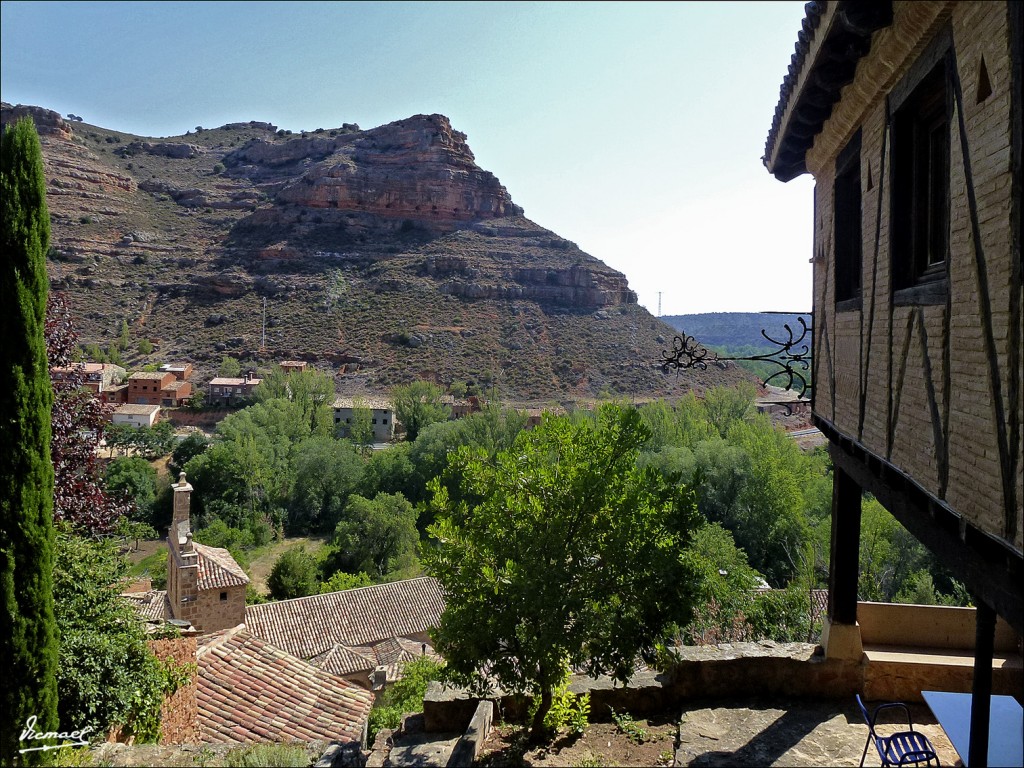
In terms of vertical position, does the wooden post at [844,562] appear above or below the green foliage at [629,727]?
above

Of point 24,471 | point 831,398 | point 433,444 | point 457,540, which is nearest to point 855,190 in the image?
point 831,398

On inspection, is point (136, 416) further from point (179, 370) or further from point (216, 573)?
point (216, 573)

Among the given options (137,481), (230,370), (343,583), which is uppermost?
(230,370)

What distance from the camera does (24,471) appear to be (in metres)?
5.45

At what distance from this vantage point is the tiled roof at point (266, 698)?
855cm

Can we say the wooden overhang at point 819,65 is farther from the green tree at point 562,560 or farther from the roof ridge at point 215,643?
the roof ridge at point 215,643

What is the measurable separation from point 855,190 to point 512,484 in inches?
147

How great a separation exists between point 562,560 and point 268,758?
9.25 feet

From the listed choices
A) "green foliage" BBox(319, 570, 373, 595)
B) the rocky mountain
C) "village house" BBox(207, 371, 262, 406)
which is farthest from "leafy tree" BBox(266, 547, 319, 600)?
the rocky mountain

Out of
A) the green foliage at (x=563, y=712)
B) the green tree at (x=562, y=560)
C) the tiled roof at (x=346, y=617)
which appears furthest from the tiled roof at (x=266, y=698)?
the tiled roof at (x=346, y=617)

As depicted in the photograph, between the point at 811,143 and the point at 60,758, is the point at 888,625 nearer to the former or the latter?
the point at 811,143

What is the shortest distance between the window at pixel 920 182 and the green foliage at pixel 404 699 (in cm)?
913

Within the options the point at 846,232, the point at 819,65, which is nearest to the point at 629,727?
the point at 846,232

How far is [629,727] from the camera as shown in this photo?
570 centimetres
